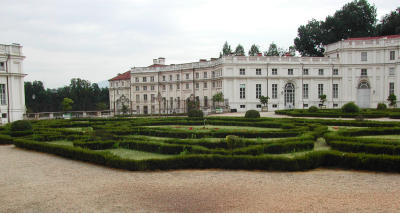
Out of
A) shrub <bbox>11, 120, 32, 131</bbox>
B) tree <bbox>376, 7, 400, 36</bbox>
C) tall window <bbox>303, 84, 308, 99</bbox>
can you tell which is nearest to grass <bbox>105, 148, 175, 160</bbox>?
shrub <bbox>11, 120, 32, 131</bbox>

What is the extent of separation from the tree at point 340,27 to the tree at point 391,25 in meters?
1.98

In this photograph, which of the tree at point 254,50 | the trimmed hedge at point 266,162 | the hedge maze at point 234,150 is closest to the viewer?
the trimmed hedge at point 266,162

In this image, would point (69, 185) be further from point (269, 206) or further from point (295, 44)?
point (295, 44)

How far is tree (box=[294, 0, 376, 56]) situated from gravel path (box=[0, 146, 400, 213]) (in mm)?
59743

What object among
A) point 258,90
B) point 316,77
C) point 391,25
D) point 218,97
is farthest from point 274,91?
point 391,25

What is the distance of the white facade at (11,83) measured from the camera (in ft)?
111

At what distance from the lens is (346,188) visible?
7754 mm

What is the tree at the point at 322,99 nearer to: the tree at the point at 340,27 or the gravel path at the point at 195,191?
the tree at the point at 340,27

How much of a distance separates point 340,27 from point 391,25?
28.4 feet

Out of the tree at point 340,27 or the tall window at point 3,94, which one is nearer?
the tall window at point 3,94

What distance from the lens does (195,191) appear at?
767 centimetres

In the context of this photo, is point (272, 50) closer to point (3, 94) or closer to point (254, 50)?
point (254, 50)

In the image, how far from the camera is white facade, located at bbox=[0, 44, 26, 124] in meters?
34.0

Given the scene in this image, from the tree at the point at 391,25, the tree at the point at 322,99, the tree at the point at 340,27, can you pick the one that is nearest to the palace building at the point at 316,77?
the tree at the point at 322,99
